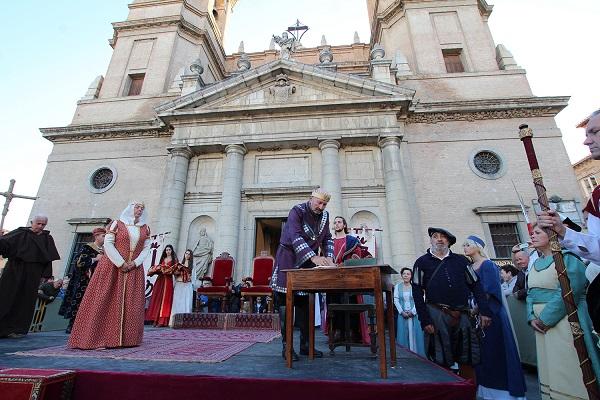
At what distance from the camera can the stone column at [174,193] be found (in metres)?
12.9

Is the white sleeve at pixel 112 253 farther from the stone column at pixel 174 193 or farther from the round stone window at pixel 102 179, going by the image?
the round stone window at pixel 102 179

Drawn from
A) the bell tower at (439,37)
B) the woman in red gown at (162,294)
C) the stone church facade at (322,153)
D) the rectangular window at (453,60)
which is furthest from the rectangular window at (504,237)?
the woman in red gown at (162,294)

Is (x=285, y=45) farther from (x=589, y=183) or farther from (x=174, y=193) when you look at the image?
(x=589, y=183)

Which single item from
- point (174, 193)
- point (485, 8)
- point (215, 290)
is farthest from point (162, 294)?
point (485, 8)

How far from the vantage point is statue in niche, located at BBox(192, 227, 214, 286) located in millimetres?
12008

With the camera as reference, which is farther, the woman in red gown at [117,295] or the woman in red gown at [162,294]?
the woman in red gown at [162,294]

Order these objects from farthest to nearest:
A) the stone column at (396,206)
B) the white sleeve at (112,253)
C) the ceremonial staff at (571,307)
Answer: the stone column at (396,206) < the white sleeve at (112,253) < the ceremonial staff at (571,307)

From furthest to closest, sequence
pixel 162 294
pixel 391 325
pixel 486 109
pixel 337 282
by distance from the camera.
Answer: pixel 486 109 → pixel 162 294 → pixel 391 325 → pixel 337 282

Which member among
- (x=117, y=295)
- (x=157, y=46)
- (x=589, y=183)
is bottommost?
(x=117, y=295)

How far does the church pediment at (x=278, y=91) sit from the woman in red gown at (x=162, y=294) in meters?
8.00

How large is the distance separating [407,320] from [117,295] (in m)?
5.78

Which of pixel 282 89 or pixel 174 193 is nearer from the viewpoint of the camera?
pixel 174 193

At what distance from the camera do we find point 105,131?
52.1 feet

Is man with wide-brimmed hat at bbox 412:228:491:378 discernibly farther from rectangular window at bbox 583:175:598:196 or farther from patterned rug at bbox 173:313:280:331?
rectangular window at bbox 583:175:598:196
